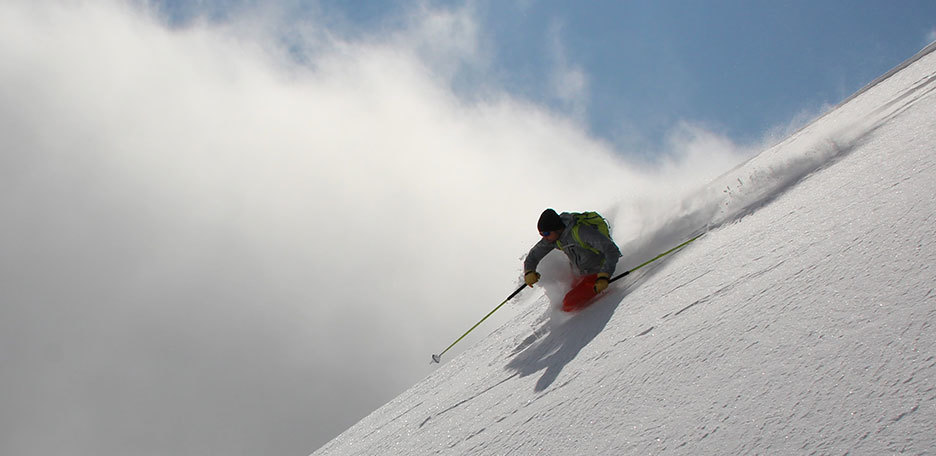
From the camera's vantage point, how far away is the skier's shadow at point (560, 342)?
4.42 meters

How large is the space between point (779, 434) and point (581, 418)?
1132mm

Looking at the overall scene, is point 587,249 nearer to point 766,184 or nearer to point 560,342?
point 560,342

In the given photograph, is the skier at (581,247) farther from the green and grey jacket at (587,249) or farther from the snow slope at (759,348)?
the snow slope at (759,348)

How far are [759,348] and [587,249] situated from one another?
3670mm

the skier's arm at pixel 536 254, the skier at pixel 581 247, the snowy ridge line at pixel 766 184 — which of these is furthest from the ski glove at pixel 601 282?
the snowy ridge line at pixel 766 184

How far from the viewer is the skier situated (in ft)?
19.7

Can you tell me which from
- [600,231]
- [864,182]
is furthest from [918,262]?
[600,231]

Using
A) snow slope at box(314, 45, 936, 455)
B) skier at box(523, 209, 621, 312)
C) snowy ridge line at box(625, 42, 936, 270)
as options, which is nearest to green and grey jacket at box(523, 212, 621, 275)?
skier at box(523, 209, 621, 312)

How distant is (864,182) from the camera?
4230mm

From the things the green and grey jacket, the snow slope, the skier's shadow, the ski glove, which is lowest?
the snow slope

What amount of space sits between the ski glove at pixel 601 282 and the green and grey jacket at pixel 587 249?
0.07 meters

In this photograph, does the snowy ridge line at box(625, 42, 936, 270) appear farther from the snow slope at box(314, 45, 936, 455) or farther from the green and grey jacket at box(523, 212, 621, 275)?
the green and grey jacket at box(523, 212, 621, 275)

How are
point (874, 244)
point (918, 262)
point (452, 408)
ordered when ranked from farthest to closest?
point (452, 408) → point (874, 244) → point (918, 262)

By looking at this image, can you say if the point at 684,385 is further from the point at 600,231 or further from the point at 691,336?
the point at 600,231
